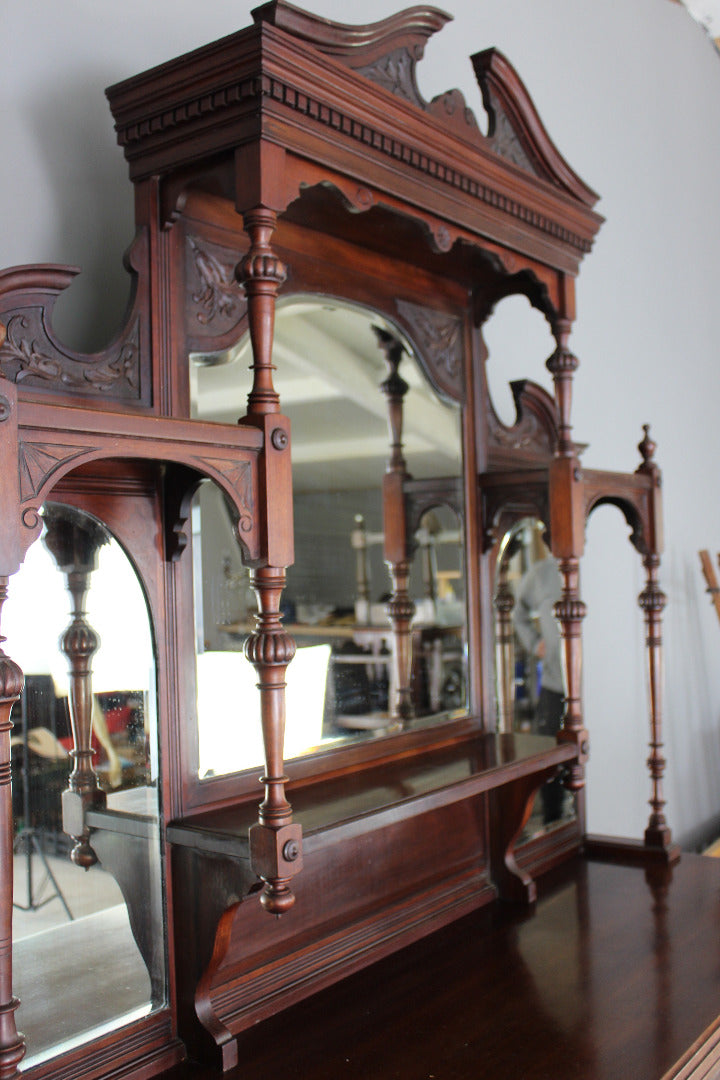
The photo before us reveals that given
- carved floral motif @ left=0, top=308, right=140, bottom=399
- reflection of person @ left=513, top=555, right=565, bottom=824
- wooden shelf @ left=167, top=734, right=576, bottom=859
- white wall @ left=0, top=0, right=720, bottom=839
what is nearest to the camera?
carved floral motif @ left=0, top=308, right=140, bottom=399

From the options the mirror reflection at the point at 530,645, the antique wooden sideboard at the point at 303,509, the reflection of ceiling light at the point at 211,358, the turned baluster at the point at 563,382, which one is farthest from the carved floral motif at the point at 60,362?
the mirror reflection at the point at 530,645

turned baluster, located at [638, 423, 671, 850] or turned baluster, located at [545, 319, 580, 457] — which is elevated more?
turned baluster, located at [545, 319, 580, 457]

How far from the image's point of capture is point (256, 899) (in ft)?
5.27

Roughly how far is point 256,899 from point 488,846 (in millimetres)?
778

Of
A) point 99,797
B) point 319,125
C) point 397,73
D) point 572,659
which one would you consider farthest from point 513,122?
point 99,797

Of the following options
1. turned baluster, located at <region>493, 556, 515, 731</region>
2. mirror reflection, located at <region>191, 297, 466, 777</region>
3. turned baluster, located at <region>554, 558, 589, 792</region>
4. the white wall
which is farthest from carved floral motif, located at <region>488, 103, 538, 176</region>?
turned baluster, located at <region>493, 556, 515, 731</region>

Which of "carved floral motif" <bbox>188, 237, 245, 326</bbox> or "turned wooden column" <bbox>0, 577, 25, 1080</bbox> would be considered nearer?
"turned wooden column" <bbox>0, 577, 25, 1080</bbox>

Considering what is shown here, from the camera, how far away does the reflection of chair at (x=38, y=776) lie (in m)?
1.37

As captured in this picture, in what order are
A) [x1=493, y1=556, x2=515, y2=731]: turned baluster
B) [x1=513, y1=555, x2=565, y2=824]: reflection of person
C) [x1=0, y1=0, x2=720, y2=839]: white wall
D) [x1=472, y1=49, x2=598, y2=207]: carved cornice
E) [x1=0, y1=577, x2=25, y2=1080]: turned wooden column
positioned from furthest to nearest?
1. [x1=513, y1=555, x2=565, y2=824]: reflection of person
2. [x1=493, y1=556, x2=515, y2=731]: turned baluster
3. [x1=472, y1=49, x2=598, y2=207]: carved cornice
4. [x1=0, y1=0, x2=720, y2=839]: white wall
5. [x1=0, y1=577, x2=25, y2=1080]: turned wooden column

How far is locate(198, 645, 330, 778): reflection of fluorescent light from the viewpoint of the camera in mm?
1611

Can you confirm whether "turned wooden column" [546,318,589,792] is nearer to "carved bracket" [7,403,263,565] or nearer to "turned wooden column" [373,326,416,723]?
"turned wooden column" [373,326,416,723]

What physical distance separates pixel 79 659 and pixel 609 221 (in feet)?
8.85

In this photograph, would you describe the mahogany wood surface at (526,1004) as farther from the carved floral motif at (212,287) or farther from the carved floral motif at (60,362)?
the carved floral motif at (212,287)

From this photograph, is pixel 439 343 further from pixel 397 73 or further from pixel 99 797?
pixel 99 797
